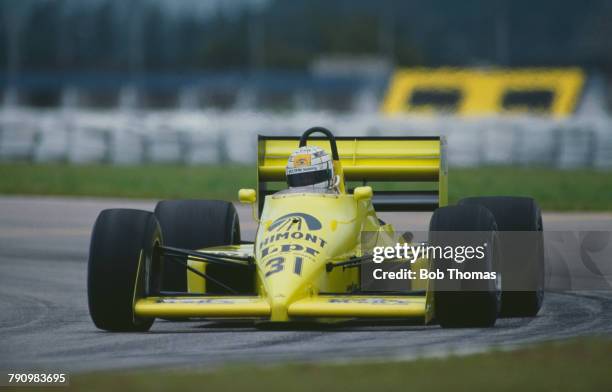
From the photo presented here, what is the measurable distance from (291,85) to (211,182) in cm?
4344

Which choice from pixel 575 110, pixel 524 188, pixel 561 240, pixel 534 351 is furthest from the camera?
pixel 575 110

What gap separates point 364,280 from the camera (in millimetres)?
10555

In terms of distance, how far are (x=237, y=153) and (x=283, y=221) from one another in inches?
1082

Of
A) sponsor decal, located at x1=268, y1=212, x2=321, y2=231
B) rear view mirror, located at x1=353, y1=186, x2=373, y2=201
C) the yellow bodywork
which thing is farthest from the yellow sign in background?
sponsor decal, located at x1=268, y1=212, x2=321, y2=231

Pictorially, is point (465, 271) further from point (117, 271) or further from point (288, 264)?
point (117, 271)

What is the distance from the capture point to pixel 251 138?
37531mm

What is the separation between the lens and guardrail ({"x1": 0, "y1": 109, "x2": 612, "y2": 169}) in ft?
117

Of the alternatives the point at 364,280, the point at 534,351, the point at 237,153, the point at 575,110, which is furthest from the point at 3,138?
the point at 534,351

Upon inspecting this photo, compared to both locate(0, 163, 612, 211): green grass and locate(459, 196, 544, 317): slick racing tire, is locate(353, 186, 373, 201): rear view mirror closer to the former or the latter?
locate(459, 196, 544, 317): slick racing tire

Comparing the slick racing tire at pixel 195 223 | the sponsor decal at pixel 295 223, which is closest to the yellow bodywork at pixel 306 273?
the sponsor decal at pixel 295 223

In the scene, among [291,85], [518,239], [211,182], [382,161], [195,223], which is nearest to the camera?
[518,239]

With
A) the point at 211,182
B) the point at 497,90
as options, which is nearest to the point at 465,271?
the point at 211,182

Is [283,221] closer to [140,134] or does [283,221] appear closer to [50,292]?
[50,292]

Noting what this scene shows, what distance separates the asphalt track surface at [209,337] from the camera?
8125 millimetres
